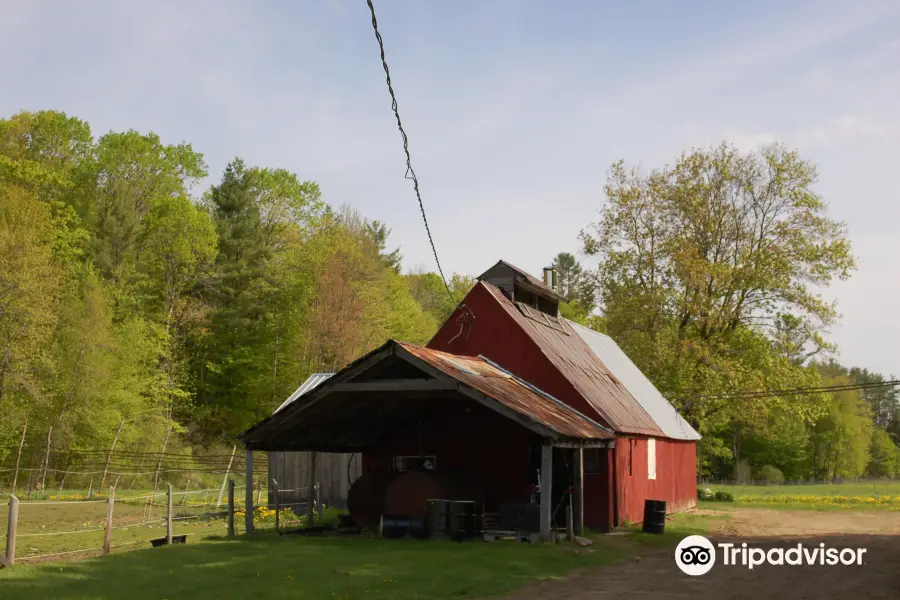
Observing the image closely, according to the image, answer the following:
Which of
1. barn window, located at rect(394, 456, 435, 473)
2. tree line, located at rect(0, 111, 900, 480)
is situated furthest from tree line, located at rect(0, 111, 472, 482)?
barn window, located at rect(394, 456, 435, 473)

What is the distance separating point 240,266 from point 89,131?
446 inches

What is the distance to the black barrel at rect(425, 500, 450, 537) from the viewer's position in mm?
20047

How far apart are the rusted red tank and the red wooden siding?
474 centimetres

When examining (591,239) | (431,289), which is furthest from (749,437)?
(591,239)

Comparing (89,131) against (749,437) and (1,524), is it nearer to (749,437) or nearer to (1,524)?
(1,524)

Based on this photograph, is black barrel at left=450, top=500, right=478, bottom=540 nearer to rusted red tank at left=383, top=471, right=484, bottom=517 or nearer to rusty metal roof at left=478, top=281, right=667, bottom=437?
rusted red tank at left=383, top=471, right=484, bottom=517

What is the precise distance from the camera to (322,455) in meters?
31.0

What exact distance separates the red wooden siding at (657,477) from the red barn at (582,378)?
28 mm

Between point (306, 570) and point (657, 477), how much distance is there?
1645 centimetres

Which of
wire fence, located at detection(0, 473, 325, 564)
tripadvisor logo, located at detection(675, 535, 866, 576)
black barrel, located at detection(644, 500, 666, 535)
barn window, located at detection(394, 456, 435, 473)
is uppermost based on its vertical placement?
barn window, located at detection(394, 456, 435, 473)

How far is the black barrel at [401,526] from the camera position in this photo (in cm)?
2023

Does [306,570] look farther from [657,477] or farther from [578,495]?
[657,477]

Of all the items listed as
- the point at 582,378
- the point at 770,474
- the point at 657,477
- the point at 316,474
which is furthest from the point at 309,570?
the point at 770,474

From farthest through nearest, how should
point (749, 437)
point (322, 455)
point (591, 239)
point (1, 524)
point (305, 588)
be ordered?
point (749, 437)
point (591, 239)
point (322, 455)
point (1, 524)
point (305, 588)
